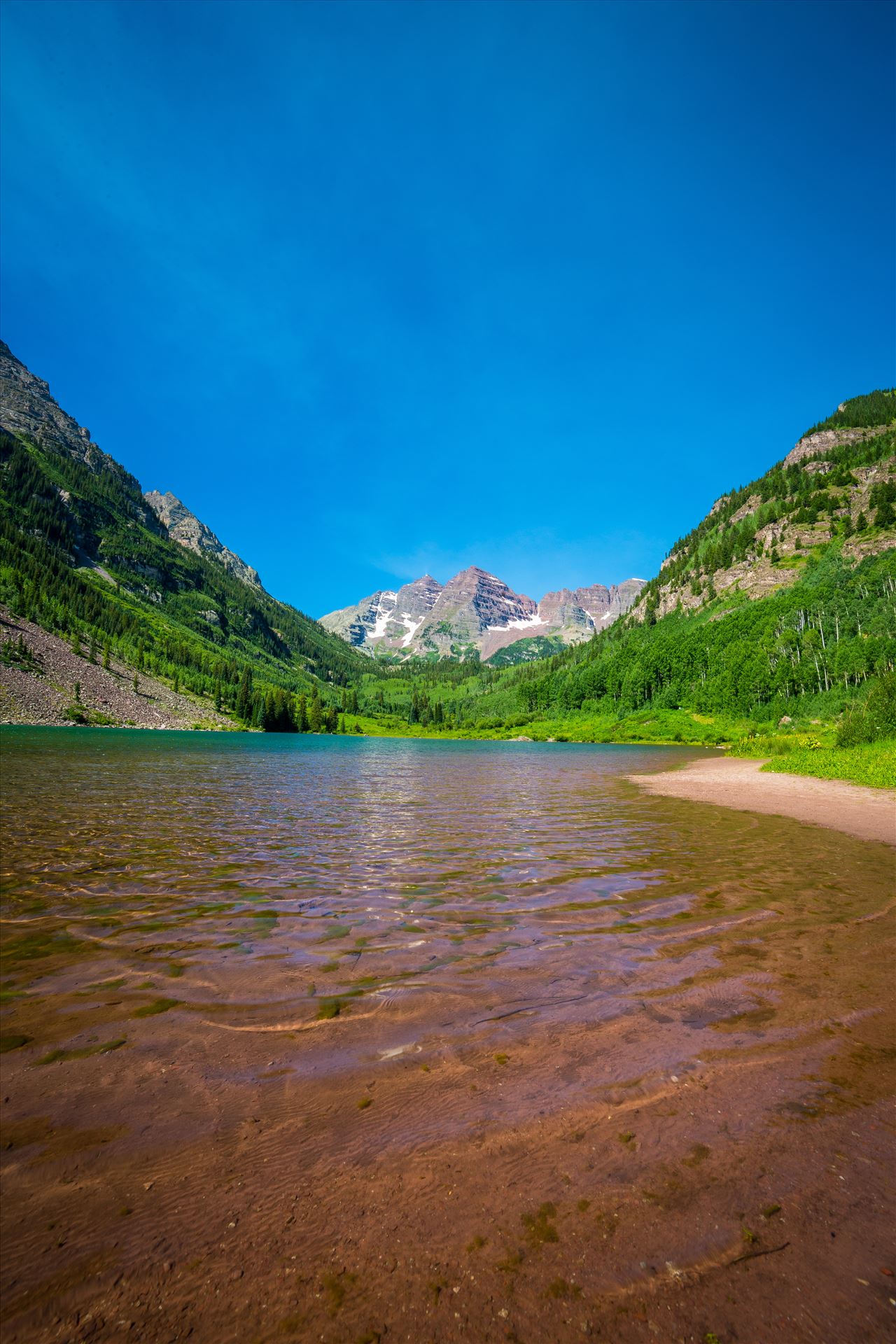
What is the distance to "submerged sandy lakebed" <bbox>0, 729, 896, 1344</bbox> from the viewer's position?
2918 mm

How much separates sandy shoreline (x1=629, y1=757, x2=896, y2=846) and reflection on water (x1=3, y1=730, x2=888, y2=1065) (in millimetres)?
2159

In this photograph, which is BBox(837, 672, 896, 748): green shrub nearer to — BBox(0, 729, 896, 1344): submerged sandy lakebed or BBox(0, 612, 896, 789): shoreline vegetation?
BBox(0, 612, 896, 789): shoreline vegetation

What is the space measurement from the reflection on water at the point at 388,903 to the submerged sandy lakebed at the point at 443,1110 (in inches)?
3.0

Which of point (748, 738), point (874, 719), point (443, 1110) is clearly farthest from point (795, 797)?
point (748, 738)

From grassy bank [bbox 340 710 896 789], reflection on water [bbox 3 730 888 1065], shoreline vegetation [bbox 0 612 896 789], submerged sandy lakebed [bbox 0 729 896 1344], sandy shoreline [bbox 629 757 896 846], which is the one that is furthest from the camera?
shoreline vegetation [bbox 0 612 896 789]

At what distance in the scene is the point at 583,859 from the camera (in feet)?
46.1

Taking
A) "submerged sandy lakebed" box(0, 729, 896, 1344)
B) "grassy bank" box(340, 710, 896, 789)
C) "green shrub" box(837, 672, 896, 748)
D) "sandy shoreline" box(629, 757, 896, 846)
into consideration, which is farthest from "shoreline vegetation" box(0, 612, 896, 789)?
"submerged sandy lakebed" box(0, 729, 896, 1344)

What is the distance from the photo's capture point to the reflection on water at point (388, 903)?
6754 millimetres

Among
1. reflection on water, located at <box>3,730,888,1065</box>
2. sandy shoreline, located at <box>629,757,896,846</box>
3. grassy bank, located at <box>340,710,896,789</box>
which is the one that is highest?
grassy bank, located at <box>340,710,896,789</box>

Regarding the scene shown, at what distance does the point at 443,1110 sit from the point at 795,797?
95.2 ft

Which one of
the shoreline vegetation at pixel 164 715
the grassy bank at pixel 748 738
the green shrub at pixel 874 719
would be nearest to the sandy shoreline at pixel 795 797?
the grassy bank at pixel 748 738

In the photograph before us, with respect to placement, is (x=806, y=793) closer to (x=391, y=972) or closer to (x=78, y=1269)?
(x=391, y=972)

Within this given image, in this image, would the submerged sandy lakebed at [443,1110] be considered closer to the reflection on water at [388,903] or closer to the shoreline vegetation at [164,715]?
the reflection on water at [388,903]

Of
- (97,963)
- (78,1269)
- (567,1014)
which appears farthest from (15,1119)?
(567,1014)
